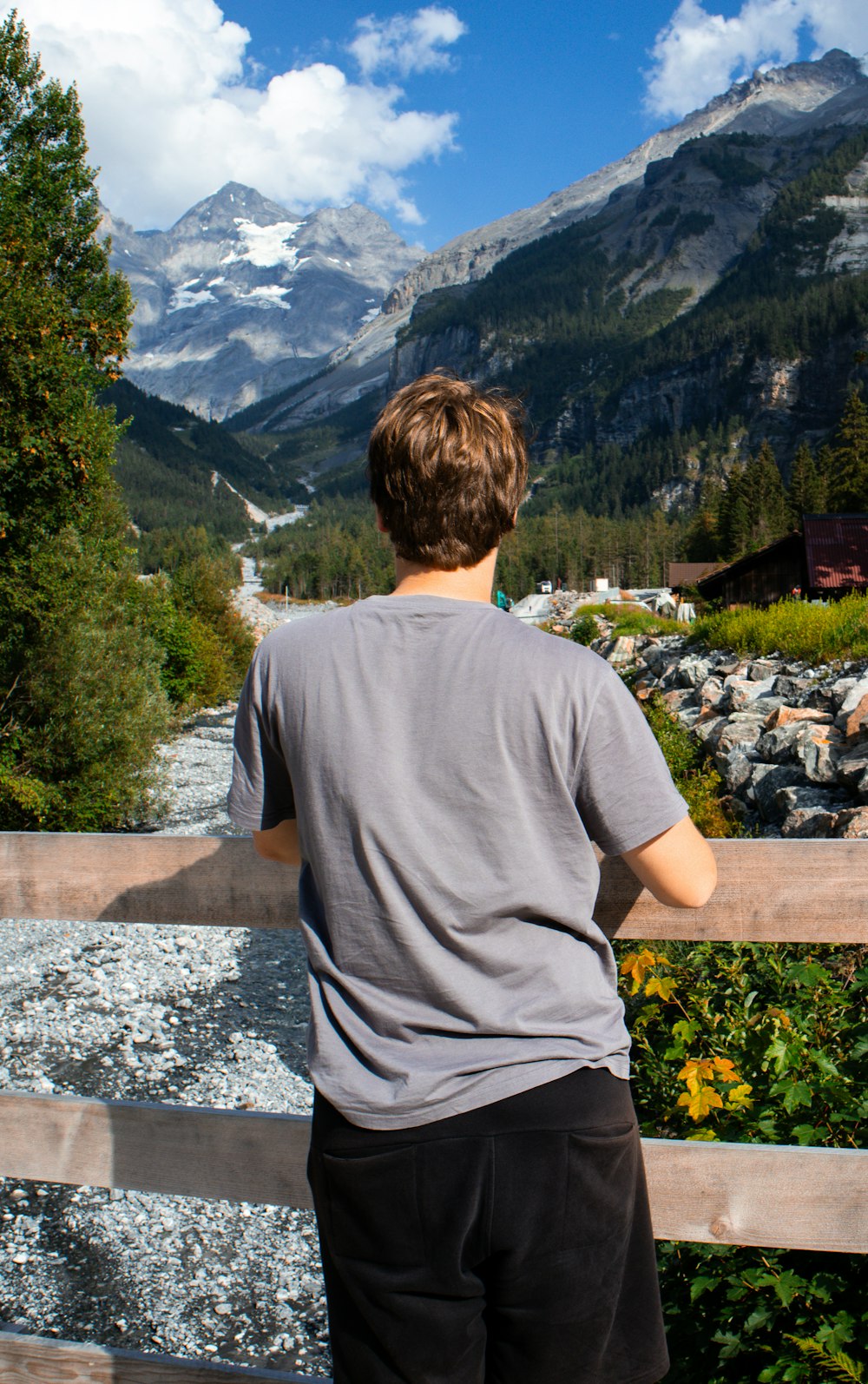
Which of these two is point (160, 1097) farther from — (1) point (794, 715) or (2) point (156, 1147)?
(1) point (794, 715)

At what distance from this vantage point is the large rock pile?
772cm

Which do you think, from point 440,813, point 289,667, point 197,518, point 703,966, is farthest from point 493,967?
point 197,518

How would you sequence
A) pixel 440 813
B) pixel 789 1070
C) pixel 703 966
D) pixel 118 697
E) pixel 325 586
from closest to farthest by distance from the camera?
pixel 440 813, pixel 789 1070, pixel 703 966, pixel 118 697, pixel 325 586

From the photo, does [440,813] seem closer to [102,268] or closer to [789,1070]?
[789,1070]

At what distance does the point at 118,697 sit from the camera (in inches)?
684

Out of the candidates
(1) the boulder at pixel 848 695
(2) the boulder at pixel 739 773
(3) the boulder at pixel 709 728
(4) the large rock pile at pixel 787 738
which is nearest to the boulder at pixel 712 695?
(4) the large rock pile at pixel 787 738

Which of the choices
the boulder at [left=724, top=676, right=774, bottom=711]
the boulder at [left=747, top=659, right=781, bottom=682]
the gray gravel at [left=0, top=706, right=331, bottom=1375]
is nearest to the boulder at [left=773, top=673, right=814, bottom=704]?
the boulder at [left=724, top=676, right=774, bottom=711]

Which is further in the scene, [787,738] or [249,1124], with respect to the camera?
[787,738]

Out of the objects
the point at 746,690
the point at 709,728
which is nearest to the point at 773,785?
the point at 709,728

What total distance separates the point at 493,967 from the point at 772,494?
91935 millimetres

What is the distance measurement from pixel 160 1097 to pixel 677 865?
7678mm

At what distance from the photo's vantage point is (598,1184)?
1470mm

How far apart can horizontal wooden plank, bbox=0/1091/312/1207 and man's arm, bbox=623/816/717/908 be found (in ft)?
3.18

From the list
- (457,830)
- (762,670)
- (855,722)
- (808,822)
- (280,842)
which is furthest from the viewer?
(762,670)
